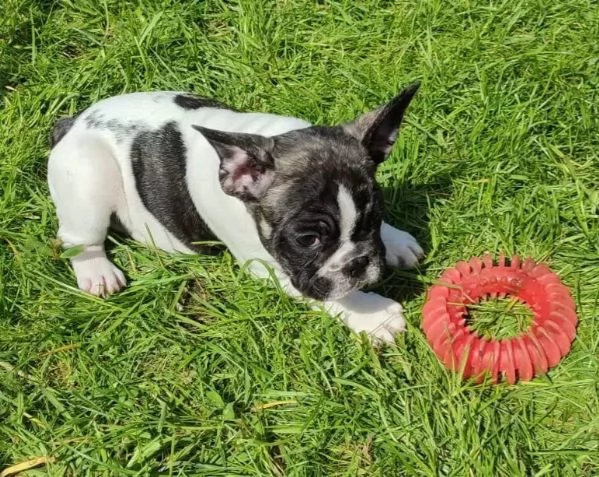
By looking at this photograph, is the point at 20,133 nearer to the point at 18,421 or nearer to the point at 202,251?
the point at 202,251

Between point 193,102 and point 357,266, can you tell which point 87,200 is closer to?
point 193,102

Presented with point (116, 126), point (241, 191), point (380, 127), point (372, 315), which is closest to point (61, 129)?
point (116, 126)

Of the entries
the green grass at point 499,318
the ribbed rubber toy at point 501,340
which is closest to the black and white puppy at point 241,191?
the ribbed rubber toy at point 501,340

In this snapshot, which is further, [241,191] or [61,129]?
[61,129]

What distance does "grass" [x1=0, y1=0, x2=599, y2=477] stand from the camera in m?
5.57

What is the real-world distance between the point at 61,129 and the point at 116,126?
0.70 metres

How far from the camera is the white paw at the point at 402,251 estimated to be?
6.44m

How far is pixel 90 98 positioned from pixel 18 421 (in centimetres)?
330

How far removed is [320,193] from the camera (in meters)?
5.28

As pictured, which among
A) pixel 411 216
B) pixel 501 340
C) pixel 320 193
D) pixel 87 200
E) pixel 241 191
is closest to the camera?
pixel 320 193

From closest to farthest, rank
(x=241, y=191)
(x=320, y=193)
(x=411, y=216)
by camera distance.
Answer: (x=320, y=193) → (x=241, y=191) → (x=411, y=216)

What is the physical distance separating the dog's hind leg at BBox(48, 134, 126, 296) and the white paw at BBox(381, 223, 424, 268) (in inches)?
81.2

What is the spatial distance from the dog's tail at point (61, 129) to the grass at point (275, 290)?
17.4 inches

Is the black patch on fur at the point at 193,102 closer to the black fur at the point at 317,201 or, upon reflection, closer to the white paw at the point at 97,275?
the black fur at the point at 317,201
